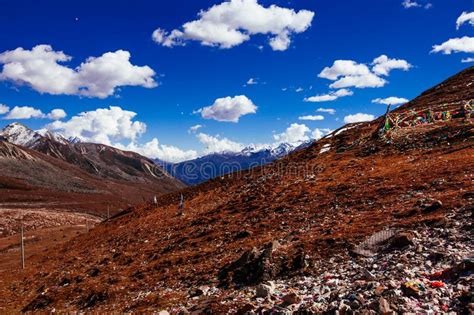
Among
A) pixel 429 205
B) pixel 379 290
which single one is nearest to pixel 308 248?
pixel 379 290

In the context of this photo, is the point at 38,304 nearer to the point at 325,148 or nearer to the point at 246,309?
the point at 246,309

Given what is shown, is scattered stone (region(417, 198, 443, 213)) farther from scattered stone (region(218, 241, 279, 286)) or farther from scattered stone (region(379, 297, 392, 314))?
scattered stone (region(379, 297, 392, 314))

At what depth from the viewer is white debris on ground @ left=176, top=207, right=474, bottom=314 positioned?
38.7 feet

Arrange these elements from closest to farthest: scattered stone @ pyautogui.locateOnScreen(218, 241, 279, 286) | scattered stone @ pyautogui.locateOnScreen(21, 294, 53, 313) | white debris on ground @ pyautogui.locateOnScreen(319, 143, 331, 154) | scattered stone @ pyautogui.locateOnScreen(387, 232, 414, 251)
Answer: scattered stone @ pyautogui.locateOnScreen(387, 232, 414, 251) < scattered stone @ pyautogui.locateOnScreen(218, 241, 279, 286) < scattered stone @ pyautogui.locateOnScreen(21, 294, 53, 313) < white debris on ground @ pyautogui.locateOnScreen(319, 143, 331, 154)

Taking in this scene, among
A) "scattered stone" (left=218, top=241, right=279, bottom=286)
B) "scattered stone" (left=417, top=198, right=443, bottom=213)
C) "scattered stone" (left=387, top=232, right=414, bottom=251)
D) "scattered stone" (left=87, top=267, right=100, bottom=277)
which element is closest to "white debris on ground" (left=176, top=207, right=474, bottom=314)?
"scattered stone" (left=387, top=232, right=414, bottom=251)

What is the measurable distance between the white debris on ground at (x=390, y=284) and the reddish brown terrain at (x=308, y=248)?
0.17 ft

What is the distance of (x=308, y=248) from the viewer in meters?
19.7

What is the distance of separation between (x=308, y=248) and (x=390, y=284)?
6.80m

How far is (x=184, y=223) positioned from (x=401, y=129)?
118 feet

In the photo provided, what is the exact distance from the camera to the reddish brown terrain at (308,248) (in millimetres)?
14008

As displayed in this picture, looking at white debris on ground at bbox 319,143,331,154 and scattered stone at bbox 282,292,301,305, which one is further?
white debris on ground at bbox 319,143,331,154

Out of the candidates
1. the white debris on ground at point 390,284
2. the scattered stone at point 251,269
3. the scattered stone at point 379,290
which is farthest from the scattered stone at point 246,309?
the scattered stone at point 379,290

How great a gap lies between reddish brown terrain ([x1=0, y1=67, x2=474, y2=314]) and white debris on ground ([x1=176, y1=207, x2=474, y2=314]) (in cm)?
5

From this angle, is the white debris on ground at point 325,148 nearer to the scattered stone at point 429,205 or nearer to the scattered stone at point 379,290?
the scattered stone at point 429,205
